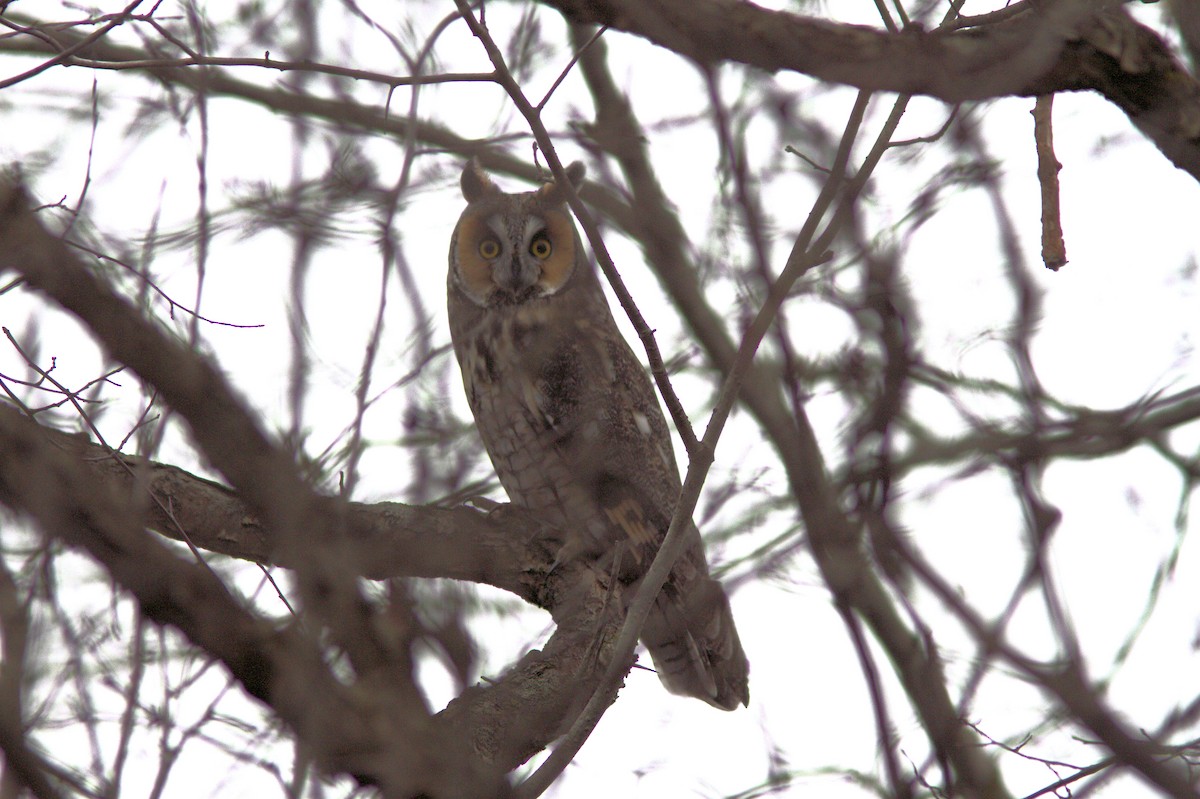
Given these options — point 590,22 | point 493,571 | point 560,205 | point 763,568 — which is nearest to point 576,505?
point 493,571

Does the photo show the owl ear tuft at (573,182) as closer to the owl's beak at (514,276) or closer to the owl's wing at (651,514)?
the owl's beak at (514,276)

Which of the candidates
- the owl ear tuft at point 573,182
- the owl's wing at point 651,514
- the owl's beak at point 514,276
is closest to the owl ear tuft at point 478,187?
the owl ear tuft at point 573,182

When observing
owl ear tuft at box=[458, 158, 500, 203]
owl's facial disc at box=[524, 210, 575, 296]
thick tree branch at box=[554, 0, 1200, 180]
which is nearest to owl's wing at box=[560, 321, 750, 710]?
owl's facial disc at box=[524, 210, 575, 296]

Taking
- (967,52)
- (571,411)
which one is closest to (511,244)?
(571,411)

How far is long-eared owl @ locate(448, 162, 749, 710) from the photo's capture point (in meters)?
3.80

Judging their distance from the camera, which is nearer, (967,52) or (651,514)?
(967,52)

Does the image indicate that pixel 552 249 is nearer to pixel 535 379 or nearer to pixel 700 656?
pixel 535 379

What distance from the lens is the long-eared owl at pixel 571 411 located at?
12.5 ft

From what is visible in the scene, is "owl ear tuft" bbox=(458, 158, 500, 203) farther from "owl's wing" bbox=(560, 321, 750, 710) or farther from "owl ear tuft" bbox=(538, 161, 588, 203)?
"owl's wing" bbox=(560, 321, 750, 710)

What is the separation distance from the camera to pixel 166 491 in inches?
119

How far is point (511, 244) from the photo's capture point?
4.07 metres

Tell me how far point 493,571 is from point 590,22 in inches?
67.7

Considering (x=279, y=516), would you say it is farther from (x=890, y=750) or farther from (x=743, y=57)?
(x=743, y=57)

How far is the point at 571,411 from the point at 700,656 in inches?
37.5
